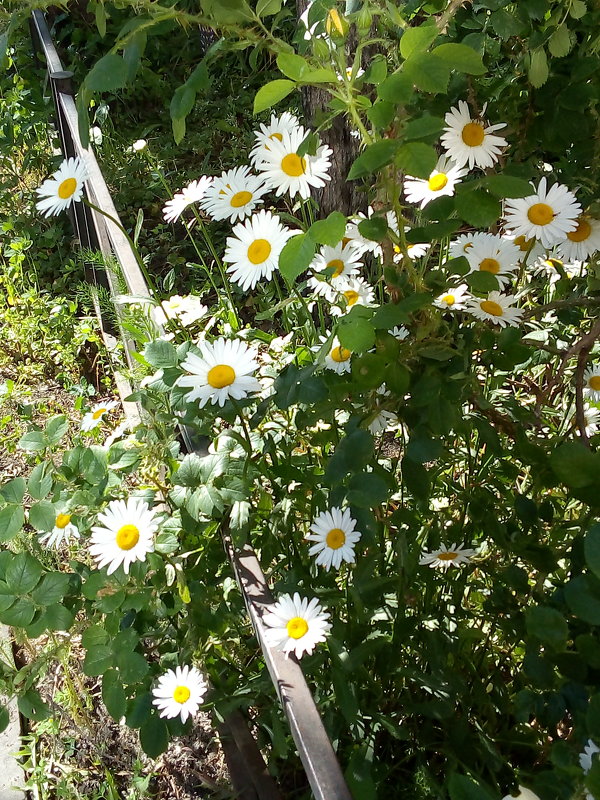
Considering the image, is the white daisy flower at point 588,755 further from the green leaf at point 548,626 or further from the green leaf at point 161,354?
the green leaf at point 161,354

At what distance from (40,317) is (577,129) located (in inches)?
97.9

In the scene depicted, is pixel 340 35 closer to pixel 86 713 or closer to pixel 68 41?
pixel 86 713

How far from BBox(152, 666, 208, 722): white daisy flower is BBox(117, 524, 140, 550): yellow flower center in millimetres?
216

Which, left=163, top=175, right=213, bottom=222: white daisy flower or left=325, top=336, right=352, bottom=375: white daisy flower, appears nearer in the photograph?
left=325, top=336, right=352, bottom=375: white daisy flower

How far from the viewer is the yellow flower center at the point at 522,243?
46.8 inches

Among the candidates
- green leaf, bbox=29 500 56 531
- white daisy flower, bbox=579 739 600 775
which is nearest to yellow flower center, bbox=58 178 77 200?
green leaf, bbox=29 500 56 531

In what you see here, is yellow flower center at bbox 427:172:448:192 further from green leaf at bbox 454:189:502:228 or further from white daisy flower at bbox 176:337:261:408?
white daisy flower at bbox 176:337:261:408

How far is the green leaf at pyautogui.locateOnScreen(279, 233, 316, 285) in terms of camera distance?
3.00ft

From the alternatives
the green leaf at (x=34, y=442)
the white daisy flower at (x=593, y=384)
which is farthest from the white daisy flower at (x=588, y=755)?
the green leaf at (x=34, y=442)

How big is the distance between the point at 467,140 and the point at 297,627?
0.75 meters

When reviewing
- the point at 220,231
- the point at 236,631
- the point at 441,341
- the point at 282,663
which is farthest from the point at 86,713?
the point at 220,231

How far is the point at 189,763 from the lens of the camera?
174 cm

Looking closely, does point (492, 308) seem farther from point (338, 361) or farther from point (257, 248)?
point (257, 248)

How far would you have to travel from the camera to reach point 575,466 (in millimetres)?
906
